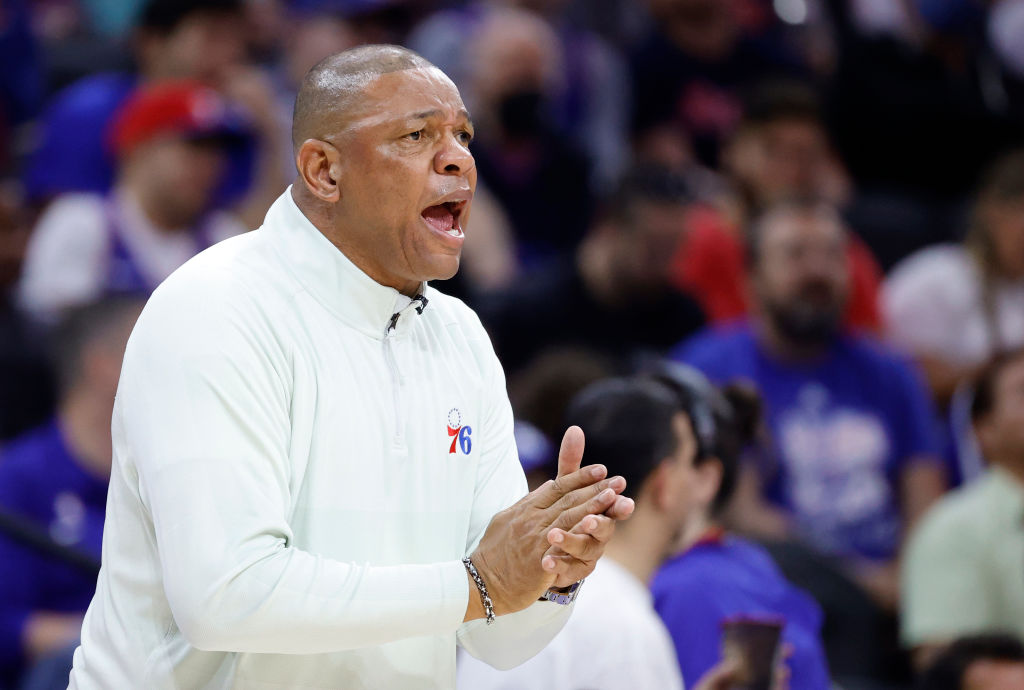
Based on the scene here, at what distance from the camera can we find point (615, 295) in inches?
240

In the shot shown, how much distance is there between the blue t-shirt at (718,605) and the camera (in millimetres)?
3451

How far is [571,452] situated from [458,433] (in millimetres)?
230

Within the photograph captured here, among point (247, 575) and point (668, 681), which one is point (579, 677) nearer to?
point (668, 681)

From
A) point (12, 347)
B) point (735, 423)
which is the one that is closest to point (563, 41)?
point (12, 347)

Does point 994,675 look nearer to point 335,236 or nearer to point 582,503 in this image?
point 582,503

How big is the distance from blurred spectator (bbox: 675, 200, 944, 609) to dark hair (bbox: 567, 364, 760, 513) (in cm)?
174

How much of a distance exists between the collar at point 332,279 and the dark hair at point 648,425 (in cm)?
115

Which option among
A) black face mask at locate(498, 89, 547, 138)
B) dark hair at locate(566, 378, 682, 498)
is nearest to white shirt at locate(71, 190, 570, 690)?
dark hair at locate(566, 378, 682, 498)

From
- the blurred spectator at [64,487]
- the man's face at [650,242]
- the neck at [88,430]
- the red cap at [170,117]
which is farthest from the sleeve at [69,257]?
the man's face at [650,242]

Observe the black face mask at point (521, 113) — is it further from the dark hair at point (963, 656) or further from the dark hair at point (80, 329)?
the dark hair at point (963, 656)

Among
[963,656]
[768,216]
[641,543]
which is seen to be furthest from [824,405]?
[641,543]

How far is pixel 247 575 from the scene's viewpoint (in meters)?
1.97

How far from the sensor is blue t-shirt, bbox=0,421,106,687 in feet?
14.0

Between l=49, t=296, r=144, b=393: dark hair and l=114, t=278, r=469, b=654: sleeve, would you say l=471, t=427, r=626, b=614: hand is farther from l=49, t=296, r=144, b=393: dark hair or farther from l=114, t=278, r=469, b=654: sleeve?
l=49, t=296, r=144, b=393: dark hair
